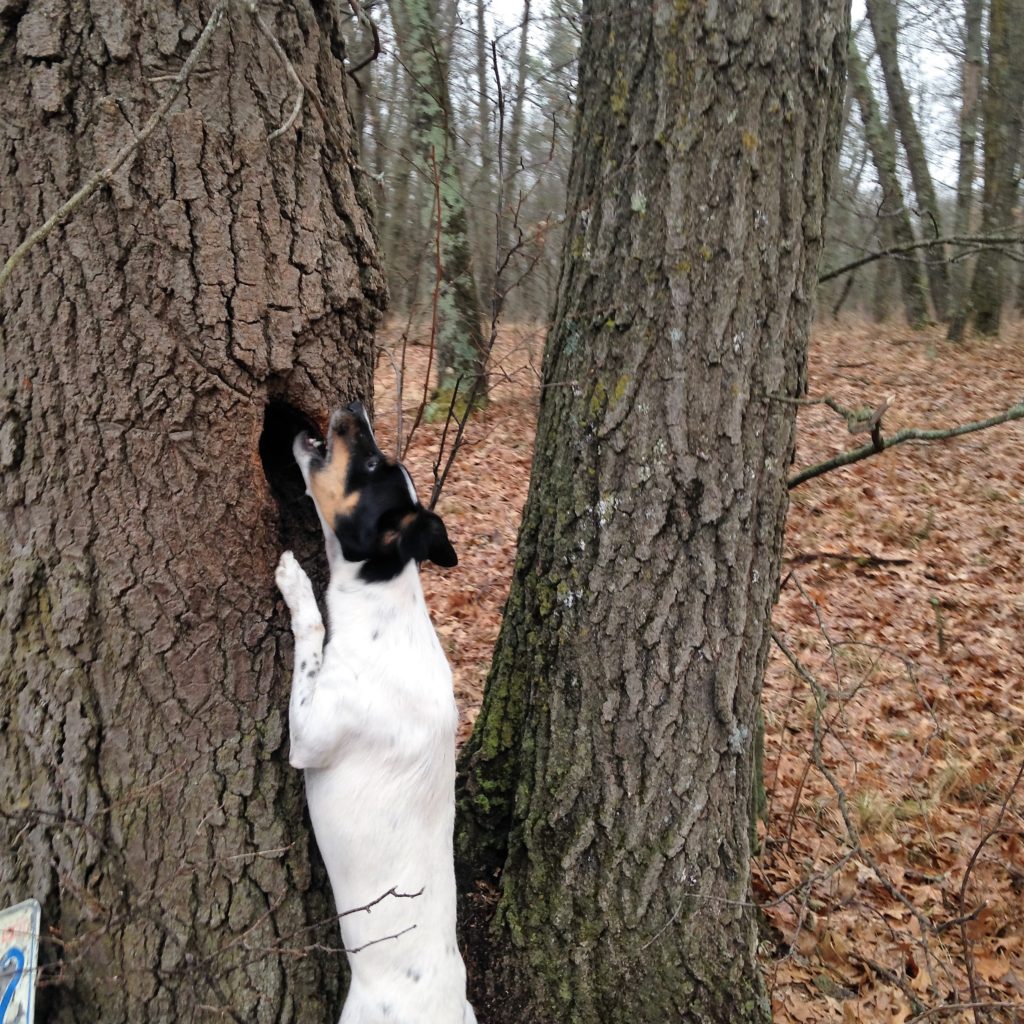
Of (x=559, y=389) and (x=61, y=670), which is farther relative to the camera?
(x=559, y=389)

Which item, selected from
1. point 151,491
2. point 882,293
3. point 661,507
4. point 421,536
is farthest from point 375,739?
point 882,293

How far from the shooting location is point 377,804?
2754 mm

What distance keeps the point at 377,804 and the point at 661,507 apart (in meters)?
1.40

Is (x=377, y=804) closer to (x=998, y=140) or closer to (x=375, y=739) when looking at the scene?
(x=375, y=739)

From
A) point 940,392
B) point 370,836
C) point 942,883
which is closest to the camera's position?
point 370,836

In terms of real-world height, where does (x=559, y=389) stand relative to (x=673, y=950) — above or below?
above

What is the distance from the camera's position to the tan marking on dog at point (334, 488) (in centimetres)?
297

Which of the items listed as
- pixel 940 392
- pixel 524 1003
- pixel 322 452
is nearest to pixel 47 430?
pixel 322 452

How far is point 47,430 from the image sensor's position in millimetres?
2471

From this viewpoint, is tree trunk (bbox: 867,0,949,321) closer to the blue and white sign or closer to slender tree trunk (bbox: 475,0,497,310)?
slender tree trunk (bbox: 475,0,497,310)

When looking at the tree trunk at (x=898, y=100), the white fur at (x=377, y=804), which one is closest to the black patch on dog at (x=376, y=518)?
the white fur at (x=377, y=804)

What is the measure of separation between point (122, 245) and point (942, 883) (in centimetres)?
481

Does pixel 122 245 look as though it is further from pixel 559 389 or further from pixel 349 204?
pixel 559 389

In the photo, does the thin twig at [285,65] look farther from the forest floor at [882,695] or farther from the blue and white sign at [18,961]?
the forest floor at [882,695]
